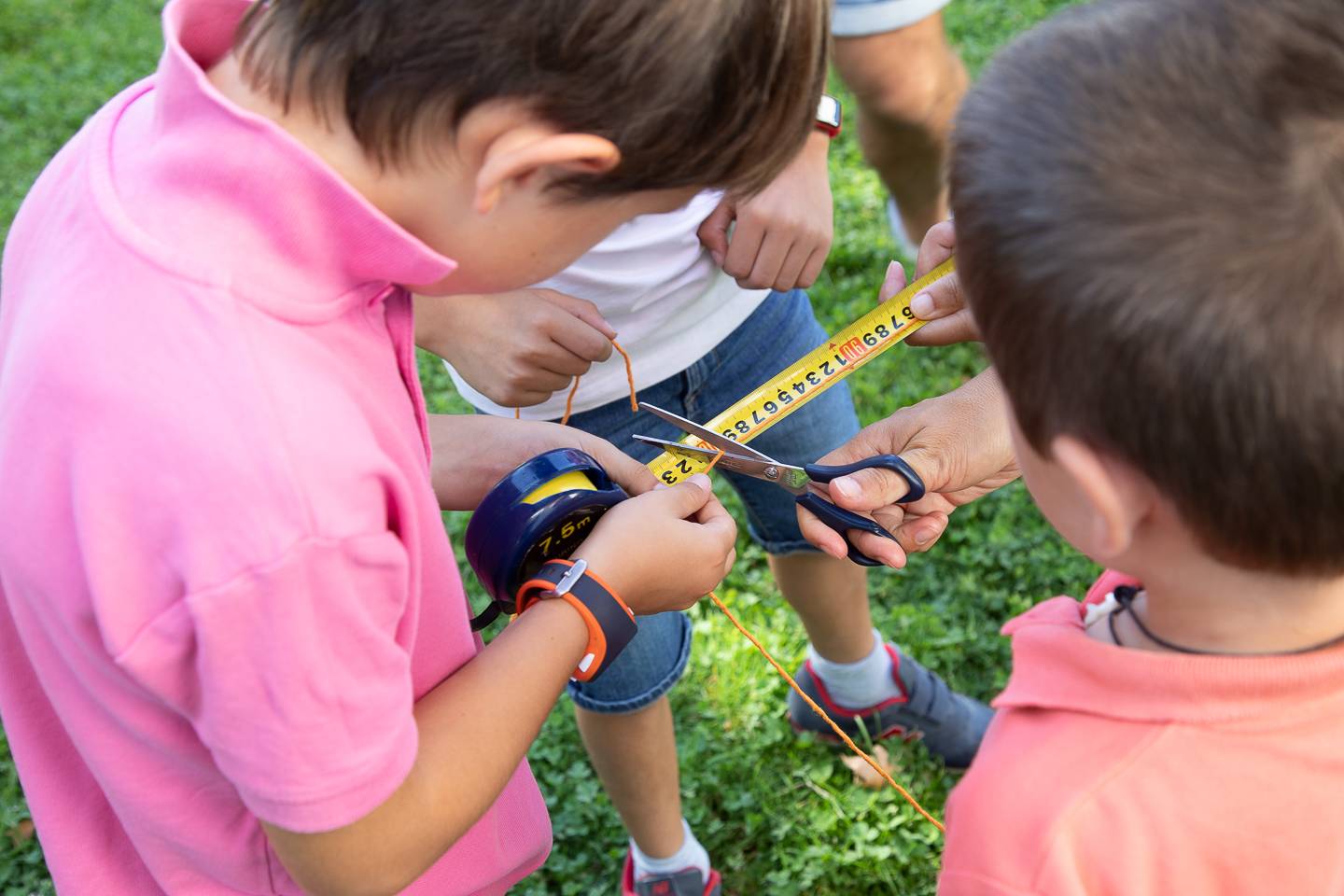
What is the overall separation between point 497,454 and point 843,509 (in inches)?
19.8

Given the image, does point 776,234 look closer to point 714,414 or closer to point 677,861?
point 714,414

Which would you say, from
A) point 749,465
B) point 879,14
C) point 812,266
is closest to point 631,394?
point 749,465

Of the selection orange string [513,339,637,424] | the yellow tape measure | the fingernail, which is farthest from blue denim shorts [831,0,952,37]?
the fingernail

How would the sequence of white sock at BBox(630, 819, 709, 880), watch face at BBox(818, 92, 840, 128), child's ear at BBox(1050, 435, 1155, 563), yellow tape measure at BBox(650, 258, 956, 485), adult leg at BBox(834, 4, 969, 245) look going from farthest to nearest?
adult leg at BBox(834, 4, 969, 245) < white sock at BBox(630, 819, 709, 880) < watch face at BBox(818, 92, 840, 128) < yellow tape measure at BBox(650, 258, 956, 485) < child's ear at BBox(1050, 435, 1155, 563)

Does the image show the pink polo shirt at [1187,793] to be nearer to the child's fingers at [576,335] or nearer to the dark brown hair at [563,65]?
the dark brown hair at [563,65]

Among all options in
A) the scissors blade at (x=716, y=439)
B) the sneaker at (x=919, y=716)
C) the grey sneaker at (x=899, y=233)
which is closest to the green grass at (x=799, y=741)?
the sneaker at (x=919, y=716)

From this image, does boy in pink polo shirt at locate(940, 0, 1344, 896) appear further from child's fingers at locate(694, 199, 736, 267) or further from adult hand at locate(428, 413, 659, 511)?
child's fingers at locate(694, 199, 736, 267)

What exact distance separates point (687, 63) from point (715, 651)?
2068 millimetres

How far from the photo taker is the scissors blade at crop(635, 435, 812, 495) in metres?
1.79

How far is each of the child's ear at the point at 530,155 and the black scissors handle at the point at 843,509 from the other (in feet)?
2.55

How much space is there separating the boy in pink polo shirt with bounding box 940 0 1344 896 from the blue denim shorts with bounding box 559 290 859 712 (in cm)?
95

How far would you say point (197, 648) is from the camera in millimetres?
1007

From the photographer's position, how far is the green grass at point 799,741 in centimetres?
254

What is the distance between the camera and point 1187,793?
1.04 metres
